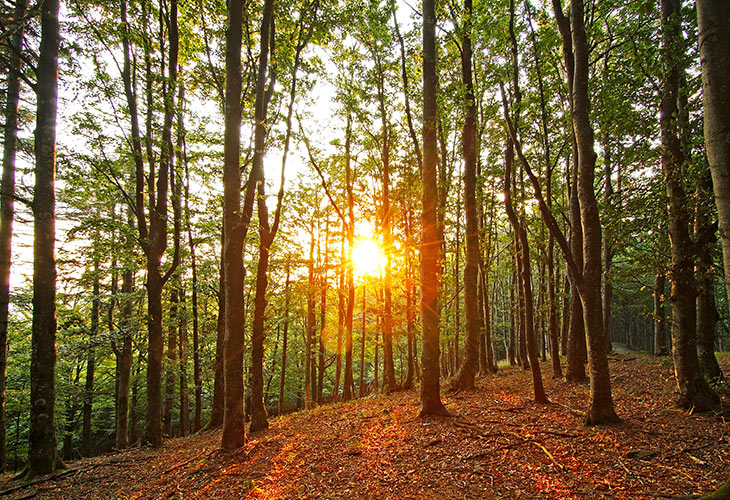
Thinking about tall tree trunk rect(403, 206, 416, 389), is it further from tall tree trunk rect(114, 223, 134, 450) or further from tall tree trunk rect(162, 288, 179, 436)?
tall tree trunk rect(114, 223, 134, 450)

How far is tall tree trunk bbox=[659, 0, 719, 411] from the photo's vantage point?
5934mm

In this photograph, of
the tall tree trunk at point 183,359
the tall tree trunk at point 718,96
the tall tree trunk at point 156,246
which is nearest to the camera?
the tall tree trunk at point 718,96

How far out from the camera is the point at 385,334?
13.3 metres

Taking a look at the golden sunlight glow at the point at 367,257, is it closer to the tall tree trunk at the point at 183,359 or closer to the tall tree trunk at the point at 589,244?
the tall tree trunk at the point at 183,359

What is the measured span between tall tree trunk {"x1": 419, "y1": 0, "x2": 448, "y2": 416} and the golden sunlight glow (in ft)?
27.5

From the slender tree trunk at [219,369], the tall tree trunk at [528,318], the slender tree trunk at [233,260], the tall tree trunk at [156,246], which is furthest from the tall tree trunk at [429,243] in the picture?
the tall tree trunk at [156,246]

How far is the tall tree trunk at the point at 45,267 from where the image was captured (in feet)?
23.4

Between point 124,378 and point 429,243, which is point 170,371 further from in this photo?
point 429,243

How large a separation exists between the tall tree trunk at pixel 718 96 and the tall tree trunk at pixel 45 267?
39.7ft

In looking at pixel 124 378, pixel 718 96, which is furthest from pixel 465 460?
pixel 124 378

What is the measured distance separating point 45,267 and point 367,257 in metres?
12.0

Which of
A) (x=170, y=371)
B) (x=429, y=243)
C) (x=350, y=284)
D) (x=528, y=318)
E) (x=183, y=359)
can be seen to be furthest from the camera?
(x=350, y=284)

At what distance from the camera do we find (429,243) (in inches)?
291

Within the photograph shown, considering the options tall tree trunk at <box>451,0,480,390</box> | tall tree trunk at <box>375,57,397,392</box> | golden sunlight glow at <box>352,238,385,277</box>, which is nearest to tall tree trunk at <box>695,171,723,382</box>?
tall tree trunk at <box>451,0,480,390</box>
